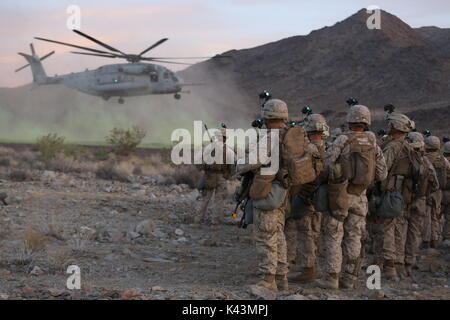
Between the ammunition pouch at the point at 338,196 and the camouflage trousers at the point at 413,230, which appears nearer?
the ammunition pouch at the point at 338,196

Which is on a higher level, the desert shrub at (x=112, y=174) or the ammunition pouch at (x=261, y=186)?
the ammunition pouch at (x=261, y=186)

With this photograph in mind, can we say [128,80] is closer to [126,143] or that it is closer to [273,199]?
[126,143]

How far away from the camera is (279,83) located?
220 feet

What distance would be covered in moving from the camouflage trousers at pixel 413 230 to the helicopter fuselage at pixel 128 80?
67.9 ft

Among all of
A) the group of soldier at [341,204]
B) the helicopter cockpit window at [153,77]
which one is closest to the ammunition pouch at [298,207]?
the group of soldier at [341,204]

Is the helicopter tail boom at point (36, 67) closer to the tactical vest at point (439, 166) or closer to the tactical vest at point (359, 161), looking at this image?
the tactical vest at point (439, 166)

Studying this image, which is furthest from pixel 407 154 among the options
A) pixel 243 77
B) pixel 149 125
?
pixel 243 77

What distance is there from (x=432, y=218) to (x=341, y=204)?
4567 mm

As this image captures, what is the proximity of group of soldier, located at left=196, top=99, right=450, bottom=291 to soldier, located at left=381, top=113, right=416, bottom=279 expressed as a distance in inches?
0.5

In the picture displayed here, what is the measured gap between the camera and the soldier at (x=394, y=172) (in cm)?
765

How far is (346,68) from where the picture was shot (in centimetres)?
6400

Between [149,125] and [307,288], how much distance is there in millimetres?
32332

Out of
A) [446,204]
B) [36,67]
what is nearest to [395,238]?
[446,204]
